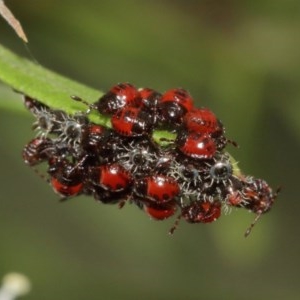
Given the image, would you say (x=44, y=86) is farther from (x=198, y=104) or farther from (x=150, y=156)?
(x=198, y=104)

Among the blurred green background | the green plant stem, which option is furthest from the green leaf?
the blurred green background

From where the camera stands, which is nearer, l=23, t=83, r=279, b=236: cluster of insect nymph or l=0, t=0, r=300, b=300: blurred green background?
l=23, t=83, r=279, b=236: cluster of insect nymph

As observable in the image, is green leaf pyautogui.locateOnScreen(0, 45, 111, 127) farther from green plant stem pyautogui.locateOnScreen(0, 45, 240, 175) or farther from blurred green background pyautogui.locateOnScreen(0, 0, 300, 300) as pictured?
blurred green background pyautogui.locateOnScreen(0, 0, 300, 300)

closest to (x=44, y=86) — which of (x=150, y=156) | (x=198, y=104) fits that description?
(x=150, y=156)

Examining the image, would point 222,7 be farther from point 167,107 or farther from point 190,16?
point 167,107

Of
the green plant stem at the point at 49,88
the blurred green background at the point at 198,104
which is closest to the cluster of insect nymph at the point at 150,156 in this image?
the green plant stem at the point at 49,88

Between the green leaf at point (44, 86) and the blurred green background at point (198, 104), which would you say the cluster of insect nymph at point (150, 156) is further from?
the blurred green background at point (198, 104)
